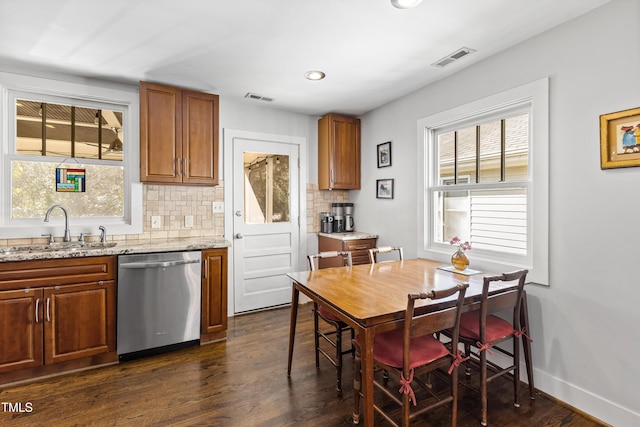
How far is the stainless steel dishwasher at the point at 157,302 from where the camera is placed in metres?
2.56

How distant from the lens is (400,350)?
5.51 ft

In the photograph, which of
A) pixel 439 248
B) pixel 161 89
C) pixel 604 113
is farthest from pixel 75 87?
pixel 604 113

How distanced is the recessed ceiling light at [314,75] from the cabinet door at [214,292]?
5.94 ft

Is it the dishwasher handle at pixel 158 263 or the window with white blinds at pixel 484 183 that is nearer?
the window with white blinds at pixel 484 183

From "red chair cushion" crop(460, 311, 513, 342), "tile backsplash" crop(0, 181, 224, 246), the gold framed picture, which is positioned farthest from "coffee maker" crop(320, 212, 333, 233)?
the gold framed picture

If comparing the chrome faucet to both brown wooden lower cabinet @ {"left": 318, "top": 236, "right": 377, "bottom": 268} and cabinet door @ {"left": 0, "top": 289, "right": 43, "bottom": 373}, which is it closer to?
cabinet door @ {"left": 0, "top": 289, "right": 43, "bottom": 373}

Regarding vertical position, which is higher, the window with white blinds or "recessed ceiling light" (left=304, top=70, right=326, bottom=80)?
"recessed ceiling light" (left=304, top=70, right=326, bottom=80)

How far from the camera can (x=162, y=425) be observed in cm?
184

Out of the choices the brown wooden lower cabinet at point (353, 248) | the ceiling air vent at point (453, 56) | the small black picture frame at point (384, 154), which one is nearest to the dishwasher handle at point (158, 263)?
the brown wooden lower cabinet at point (353, 248)

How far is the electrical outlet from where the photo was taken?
11.6ft

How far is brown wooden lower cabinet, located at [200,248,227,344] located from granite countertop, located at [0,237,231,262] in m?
0.12

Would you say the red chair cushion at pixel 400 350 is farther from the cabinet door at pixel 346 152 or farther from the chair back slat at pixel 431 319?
the cabinet door at pixel 346 152

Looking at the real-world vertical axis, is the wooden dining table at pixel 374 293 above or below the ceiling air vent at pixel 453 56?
below

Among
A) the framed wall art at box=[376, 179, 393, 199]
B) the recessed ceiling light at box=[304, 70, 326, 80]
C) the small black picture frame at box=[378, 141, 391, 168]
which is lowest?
the framed wall art at box=[376, 179, 393, 199]
